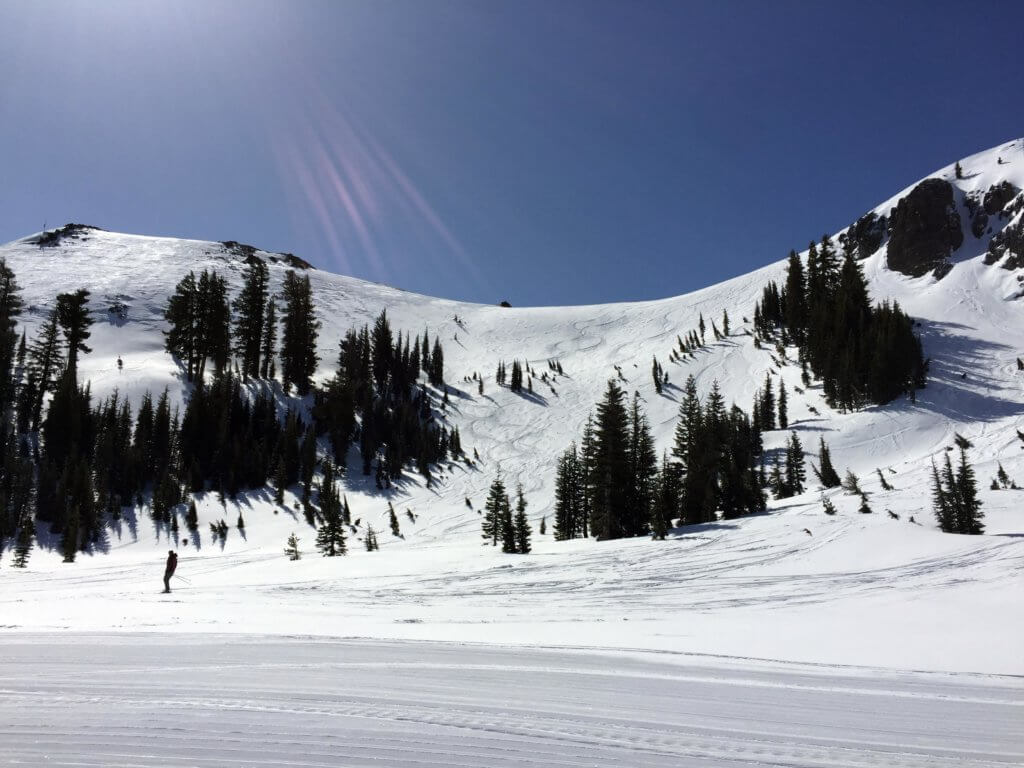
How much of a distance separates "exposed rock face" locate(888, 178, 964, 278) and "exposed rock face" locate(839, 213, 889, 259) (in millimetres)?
3273

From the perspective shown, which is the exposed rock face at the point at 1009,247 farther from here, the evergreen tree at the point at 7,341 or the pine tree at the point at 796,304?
the evergreen tree at the point at 7,341

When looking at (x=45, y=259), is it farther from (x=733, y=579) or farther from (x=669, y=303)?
(x=733, y=579)

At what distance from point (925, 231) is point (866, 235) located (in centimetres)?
1106

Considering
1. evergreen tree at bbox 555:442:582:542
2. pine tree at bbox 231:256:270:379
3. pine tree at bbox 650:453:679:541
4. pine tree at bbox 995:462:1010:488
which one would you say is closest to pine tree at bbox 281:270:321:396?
pine tree at bbox 231:256:270:379

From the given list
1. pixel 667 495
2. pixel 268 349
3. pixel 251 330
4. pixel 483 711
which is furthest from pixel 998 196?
pixel 483 711

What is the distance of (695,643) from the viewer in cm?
713

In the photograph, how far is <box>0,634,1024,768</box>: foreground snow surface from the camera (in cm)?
378

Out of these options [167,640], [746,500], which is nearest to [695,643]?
[167,640]

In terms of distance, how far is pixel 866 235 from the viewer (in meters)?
87.3

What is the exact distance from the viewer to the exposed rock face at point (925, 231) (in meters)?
74.1

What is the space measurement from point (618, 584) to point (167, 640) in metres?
8.48

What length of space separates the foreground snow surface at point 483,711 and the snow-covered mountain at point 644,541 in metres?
1.40

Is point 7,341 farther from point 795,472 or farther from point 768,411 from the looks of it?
point 768,411

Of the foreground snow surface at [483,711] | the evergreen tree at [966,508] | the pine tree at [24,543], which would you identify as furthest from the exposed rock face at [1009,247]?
the pine tree at [24,543]
